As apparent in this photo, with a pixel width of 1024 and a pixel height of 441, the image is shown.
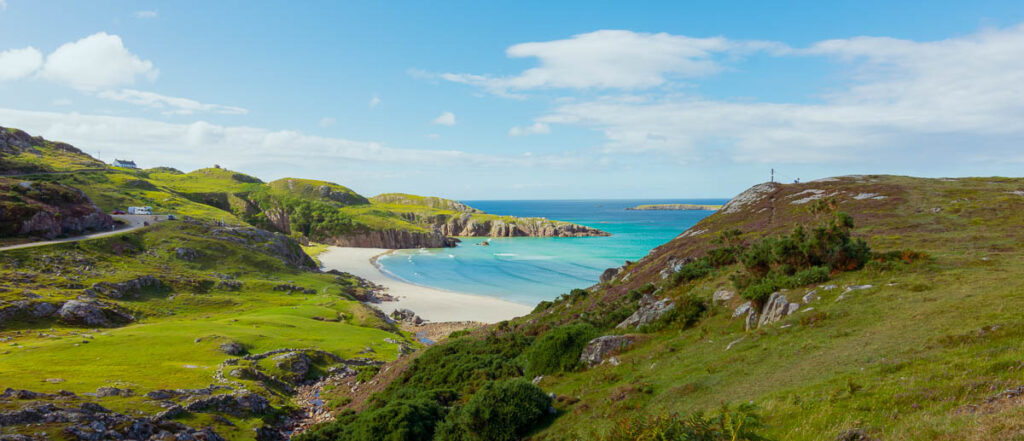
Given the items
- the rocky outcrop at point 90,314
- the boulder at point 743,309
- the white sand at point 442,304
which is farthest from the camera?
the white sand at point 442,304

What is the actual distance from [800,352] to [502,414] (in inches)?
513

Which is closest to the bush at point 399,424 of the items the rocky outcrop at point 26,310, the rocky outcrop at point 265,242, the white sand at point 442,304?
the rocky outcrop at point 26,310

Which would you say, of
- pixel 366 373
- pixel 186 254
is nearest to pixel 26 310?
pixel 186 254

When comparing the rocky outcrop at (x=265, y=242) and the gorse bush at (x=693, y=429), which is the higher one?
the gorse bush at (x=693, y=429)

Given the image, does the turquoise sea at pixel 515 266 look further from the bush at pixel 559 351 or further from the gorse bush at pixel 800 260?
the gorse bush at pixel 800 260

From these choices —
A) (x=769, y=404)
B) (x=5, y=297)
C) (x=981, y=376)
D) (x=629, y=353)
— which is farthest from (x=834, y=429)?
(x=5, y=297)

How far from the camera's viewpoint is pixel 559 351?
94.1 ft

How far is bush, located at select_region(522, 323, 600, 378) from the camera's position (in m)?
28.0

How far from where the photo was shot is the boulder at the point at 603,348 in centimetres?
2667

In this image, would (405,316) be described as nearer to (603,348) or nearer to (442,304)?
(442,304)

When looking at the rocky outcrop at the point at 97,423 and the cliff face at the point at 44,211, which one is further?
the cliff face at the point at 44,211

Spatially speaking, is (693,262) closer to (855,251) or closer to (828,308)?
(855,251)

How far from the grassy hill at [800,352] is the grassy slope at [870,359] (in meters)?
0.07

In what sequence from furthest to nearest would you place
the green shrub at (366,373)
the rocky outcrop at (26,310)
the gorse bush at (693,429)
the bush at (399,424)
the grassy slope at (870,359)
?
the rocky outcrop at (26,310) < the green shrub at (366,373) < the bush at (399,424) < the grassy slope at (870,359) < the gorse bush at (693,429)
